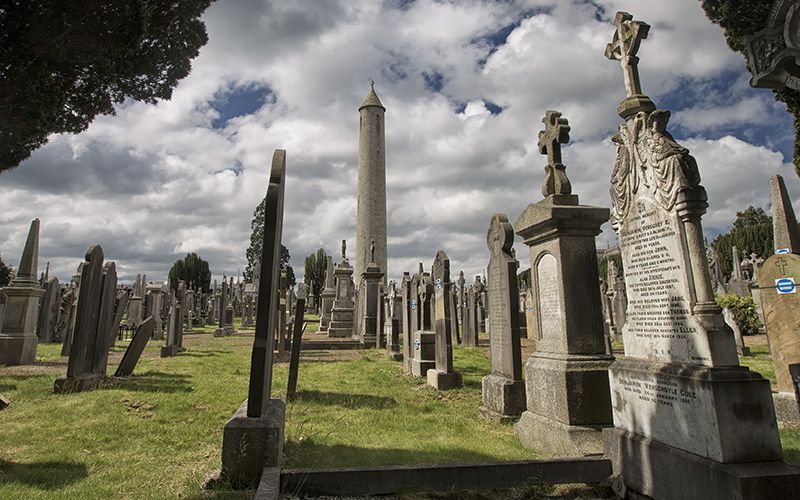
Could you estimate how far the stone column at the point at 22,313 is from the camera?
1030 centimetres

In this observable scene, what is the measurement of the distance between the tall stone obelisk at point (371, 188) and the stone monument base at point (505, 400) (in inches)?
1229

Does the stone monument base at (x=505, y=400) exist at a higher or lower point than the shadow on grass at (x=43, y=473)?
higher

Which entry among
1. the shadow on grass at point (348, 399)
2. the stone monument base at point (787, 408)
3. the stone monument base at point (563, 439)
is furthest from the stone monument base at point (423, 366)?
the stone monument base at point (787, 408)

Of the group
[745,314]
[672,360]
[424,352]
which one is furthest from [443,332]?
[745,314]

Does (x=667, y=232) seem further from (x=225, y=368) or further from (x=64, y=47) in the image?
(x=225, y=368)

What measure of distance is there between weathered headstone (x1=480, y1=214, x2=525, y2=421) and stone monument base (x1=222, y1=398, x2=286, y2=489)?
3395 mm

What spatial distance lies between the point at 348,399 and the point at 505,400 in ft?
7.97

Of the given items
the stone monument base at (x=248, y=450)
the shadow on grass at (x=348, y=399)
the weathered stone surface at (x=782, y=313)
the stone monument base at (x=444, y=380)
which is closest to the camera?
the stone monument base at (x=248, y=450)

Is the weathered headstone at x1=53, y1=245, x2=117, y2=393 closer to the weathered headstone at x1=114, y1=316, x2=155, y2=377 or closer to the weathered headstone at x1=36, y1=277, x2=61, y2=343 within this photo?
the weathered headstone at x1=114, y1=316, x2=155, y2=377

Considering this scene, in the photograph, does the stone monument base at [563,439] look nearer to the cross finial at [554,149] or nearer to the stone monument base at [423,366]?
the cross finial at [554,149]

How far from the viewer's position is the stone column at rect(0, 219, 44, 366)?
1030 centimetres

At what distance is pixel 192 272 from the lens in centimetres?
7194

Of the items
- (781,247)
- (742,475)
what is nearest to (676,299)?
(742,475)

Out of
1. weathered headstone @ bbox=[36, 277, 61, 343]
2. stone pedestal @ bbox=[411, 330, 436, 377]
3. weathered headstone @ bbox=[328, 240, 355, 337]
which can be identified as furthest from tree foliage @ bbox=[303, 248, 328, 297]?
stone pedestal @ bbox=[411, 330, 436, 377]
